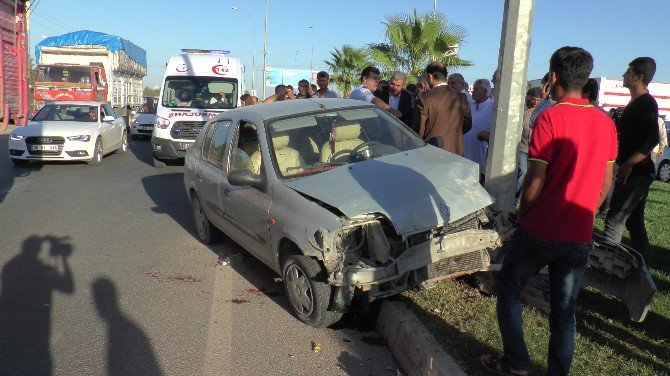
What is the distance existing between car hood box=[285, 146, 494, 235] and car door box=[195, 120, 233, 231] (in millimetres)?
1554

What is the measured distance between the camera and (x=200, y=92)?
47.0 feet

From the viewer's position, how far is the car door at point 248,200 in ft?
16.4

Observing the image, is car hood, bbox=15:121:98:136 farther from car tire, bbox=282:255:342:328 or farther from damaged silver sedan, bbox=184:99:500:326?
car tire, bbox=282:255:342:328

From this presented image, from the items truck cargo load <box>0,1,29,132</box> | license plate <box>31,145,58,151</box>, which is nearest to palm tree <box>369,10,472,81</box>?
license plate <box>31,145,58,151</box>

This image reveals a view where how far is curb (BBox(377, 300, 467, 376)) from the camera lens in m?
3.42

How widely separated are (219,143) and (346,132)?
163 cm

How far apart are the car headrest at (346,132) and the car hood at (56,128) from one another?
10.2m

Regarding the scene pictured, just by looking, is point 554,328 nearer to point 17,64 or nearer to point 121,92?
point 17,64

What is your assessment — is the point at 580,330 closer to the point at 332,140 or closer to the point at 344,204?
the point at 344,204

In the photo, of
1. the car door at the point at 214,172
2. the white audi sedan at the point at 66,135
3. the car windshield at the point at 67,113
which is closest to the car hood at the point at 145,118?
the white audi sedan at the point at 66,135

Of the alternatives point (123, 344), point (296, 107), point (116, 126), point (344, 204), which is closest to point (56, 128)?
point (116, 126)

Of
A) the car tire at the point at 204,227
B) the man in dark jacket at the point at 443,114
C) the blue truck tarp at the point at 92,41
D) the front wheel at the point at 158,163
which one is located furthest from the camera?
the blue truck tarp at the point at 92,41

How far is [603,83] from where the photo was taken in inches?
1380

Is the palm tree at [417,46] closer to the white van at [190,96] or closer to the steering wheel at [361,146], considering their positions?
the white van at [190,96]
